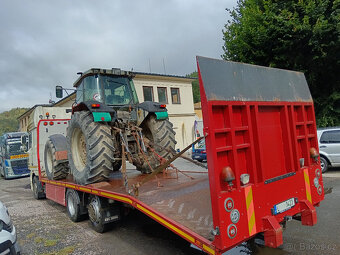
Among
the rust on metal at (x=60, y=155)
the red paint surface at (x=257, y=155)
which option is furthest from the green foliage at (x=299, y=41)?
the rust on metal at (x=60, y=155)

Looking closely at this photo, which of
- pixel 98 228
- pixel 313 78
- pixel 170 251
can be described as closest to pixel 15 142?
pixel 98 228

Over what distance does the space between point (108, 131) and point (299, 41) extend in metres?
9.23

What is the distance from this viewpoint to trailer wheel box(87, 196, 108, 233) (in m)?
4.77

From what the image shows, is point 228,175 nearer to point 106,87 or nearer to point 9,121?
point 106,87

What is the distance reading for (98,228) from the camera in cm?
496

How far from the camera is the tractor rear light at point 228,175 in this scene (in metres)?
2.53

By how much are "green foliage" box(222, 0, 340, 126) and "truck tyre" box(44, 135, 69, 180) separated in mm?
8799

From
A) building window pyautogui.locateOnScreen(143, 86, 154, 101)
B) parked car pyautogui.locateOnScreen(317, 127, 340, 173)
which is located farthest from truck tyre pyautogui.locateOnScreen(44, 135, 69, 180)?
building window pyautogui.locateOnScreen(143, 86, 154, 101)

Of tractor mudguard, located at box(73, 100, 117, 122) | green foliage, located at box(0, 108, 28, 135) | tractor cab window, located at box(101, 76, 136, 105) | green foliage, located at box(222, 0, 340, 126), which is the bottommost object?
tractor mudguard, located at box(73, 100, 117, 122)

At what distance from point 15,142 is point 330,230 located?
719 inches

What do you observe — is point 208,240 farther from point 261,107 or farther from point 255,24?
point 255,24

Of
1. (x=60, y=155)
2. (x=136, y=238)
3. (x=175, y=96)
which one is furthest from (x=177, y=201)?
(x=175, y=96)

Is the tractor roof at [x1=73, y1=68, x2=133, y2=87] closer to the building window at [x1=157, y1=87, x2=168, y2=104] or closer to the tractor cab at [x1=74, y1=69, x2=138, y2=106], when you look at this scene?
the tractor cab at [x1=74, y1=69, x2=138, y2=106]

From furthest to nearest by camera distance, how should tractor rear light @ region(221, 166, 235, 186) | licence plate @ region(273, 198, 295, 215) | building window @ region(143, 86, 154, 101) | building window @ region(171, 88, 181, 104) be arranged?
1. building window @ region(171, 88, 181, 104)
2. building window @ region(143, 86, 154, 101)
3. licence plate @ region(273, 198, 295, 215)
4. tractor rear light @ region(221, 166, 235, 186)
